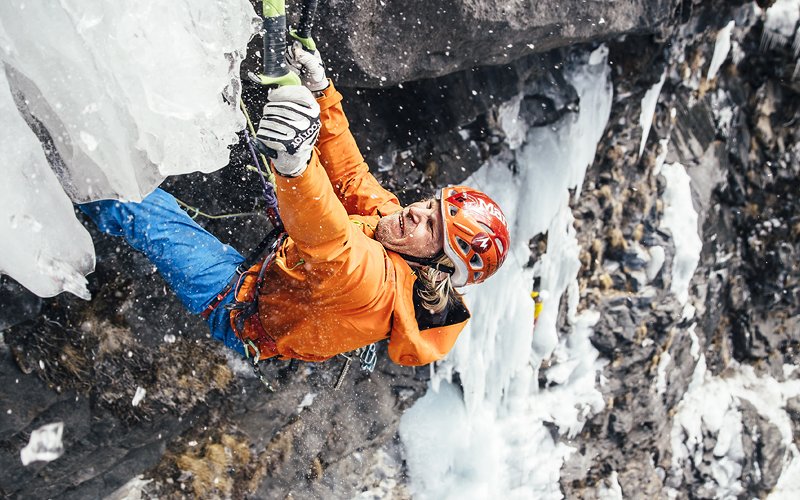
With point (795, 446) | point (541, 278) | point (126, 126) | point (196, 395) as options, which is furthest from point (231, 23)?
point (795, 446)

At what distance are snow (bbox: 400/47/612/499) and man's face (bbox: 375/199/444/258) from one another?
2580 millimetres

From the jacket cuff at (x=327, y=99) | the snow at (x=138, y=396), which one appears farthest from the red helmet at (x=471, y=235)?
the snow at (x=138, y=396)

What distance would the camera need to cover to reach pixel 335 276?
253cm

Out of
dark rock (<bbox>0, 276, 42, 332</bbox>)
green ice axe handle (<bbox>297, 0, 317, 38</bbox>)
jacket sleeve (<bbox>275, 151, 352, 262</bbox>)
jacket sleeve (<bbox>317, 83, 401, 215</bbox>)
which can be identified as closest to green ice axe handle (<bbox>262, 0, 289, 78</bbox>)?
green ice axe handle (<bbox>297, 0, 317, 38</bbox>)

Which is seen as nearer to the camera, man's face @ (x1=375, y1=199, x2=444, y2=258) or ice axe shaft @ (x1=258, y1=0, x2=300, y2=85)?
ice axe shaft @ (x1=258, y1=0, x2=300, y2=85)

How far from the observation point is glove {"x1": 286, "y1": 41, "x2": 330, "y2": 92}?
9.68ft

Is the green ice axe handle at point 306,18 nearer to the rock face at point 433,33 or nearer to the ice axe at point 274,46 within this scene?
the ice axe at point 274,46

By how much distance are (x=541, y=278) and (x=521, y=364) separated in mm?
889

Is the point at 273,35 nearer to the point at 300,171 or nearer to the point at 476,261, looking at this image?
the point at 300,171

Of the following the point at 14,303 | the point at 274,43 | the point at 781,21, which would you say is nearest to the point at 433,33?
the point at 274,43

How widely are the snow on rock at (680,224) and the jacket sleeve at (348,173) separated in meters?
4.92

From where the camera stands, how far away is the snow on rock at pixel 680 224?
291 inches

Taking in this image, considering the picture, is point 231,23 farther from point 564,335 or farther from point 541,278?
point 564,335

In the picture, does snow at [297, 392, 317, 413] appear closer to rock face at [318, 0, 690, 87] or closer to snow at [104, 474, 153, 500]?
snow at [104, 474, 153, 500]
